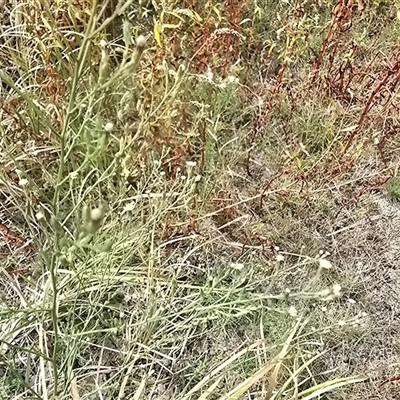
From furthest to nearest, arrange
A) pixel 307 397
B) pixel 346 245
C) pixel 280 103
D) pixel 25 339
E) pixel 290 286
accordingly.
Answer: pixel 280 103 → pixel 346 245 → pixel 290 286 → pixel 25 339 → pixel 307 397

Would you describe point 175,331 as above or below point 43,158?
below

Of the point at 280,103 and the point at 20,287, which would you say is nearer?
the point at 20,287

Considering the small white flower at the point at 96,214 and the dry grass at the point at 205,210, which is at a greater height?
the small white flower at the point at 96,214

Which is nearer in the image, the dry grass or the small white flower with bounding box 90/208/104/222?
the small white flower with bounding box 90/208/104/222

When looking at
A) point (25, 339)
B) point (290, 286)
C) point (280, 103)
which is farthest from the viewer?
point (280, 103)

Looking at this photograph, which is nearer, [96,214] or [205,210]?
[96,214]

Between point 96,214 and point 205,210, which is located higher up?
point 96,214

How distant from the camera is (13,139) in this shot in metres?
1.86

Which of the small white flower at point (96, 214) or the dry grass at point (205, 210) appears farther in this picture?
the dry grass at point (205, 210)

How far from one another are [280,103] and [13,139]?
35.0 inches

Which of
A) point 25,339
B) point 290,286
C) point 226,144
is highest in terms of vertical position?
point 226,144

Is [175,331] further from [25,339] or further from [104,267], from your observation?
[25,339]

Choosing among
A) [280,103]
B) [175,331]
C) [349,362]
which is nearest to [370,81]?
[280,103]

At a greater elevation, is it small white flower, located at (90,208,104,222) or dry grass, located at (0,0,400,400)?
small white flower, located at (90,208,104,222)
